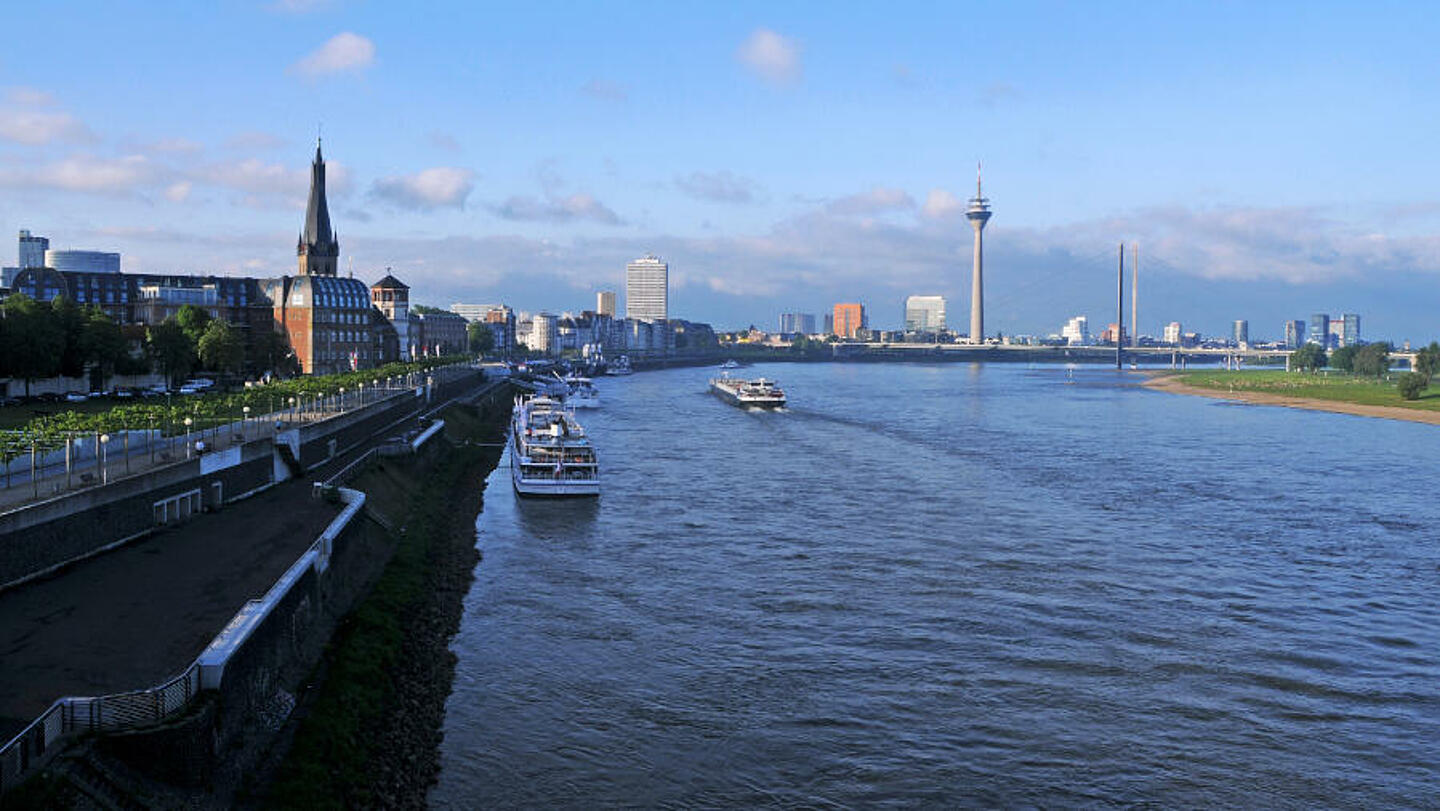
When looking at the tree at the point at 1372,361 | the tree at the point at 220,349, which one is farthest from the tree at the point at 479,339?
the tree at the point at 1372,361

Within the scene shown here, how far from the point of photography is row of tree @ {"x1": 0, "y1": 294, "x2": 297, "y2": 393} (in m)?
47.2

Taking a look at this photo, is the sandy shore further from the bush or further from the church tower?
the church tower

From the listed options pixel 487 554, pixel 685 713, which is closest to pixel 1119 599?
pixel 685 713

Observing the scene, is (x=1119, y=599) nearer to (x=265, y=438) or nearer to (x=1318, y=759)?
(x=1318, y=759)

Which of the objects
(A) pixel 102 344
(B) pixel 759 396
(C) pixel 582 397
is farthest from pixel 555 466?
(C) pixel 582 397

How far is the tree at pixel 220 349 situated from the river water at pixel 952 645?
28.5 meters

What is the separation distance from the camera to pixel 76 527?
19672 millimetres

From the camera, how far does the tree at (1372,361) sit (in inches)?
5177

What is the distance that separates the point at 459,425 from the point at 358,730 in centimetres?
4912

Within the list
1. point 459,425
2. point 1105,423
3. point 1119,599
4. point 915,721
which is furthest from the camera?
point 1105,423

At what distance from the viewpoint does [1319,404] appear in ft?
333

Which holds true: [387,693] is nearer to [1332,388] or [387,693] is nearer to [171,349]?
[171,349]

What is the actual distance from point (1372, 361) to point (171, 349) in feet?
433

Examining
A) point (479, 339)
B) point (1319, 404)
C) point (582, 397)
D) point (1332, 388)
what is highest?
point (479, 339)
